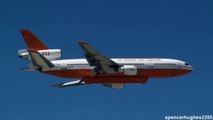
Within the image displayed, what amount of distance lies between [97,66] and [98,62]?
1346mm

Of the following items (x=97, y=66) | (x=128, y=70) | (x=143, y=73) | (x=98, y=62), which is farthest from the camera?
(x=143, y=73)

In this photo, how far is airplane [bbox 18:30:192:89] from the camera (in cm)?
11931

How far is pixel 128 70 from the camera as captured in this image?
4781 inches

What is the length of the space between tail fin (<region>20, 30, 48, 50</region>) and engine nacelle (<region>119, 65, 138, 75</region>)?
16.6m

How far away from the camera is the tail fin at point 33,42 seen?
4911 inches

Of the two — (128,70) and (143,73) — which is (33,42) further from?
(143,73)

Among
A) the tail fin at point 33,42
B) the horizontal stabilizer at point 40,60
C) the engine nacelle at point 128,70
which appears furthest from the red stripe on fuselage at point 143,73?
the tail fin at point 33,42

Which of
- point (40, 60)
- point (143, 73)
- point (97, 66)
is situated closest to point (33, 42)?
point (40, 60)

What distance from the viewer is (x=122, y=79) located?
4875 inches

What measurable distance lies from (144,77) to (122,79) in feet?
15.7

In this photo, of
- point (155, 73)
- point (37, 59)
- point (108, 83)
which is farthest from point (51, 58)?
point (155, 73)

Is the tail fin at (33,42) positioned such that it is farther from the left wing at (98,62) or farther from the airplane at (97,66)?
the left wing at (98,62)

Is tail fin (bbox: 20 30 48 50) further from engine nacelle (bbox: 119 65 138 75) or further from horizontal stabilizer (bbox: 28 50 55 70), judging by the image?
engine nacelle (bbox: 119 65 138 75)

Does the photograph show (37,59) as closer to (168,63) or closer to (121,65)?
(121,65)
